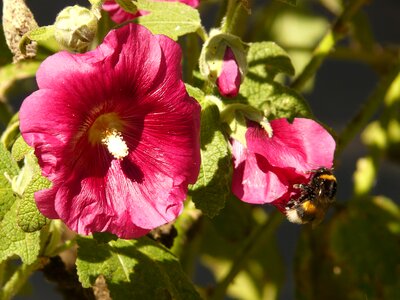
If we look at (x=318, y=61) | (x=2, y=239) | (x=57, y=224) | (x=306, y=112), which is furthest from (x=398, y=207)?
(x=2, y=239)

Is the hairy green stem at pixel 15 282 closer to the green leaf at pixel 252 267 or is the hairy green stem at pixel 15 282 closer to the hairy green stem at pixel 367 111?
the hairy green stem at pixel 367 111

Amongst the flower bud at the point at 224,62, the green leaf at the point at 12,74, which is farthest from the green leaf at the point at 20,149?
the green leaf at the point at 12,74

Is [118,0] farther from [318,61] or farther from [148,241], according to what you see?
[318,61]

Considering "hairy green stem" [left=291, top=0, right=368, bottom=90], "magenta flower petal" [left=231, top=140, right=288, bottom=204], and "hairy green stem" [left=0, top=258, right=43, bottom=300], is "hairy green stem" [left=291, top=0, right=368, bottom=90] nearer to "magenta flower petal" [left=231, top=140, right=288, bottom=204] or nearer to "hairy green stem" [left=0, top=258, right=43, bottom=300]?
"magenta flower petal" [left=231, top=140, right=288, bottom=204]

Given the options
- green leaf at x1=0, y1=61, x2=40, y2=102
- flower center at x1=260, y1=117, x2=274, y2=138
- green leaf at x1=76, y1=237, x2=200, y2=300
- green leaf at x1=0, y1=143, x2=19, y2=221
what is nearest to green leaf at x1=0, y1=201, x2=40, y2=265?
green leaf at x1=0, y1=143, x2=19, y2=221

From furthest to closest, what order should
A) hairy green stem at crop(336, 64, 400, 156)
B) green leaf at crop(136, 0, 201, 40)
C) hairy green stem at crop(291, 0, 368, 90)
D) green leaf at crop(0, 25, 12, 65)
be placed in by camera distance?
hairy green stem at crop(336, 64, 400, 156) < hairy green stem at crop(291, 0, 368, 90) < green leaf at crop(0, 25, 12, 65) < green leaf at crop(136, 0, 201, 40)

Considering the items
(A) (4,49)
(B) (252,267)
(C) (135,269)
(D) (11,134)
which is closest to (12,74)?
(A) (4,49)

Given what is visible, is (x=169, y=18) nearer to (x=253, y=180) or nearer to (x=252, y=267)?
(x=253, y=180)
